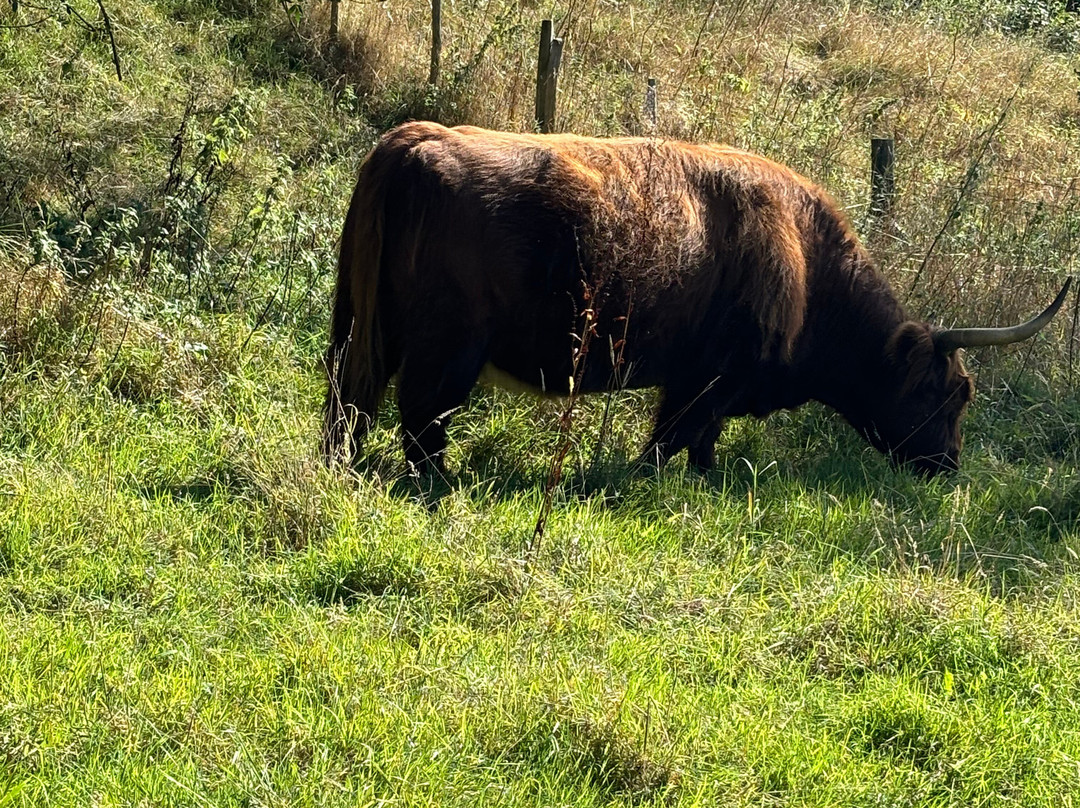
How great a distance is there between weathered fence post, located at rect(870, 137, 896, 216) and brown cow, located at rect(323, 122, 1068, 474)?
70.7 inches

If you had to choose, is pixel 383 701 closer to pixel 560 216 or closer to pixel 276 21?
pixel 560 216

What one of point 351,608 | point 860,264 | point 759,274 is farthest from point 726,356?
point 351,608

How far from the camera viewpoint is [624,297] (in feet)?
19.6

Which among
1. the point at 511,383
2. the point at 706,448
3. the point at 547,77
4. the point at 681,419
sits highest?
the point at 547,77

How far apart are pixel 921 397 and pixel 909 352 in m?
0.27

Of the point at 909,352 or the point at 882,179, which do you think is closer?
the point at 909,352

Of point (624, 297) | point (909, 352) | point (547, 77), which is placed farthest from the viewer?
point (547, 77)

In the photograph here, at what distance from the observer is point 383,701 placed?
3.73 m

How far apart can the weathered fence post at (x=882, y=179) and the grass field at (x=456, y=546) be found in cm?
15

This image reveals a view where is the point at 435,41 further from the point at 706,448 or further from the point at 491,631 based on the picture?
the point at 491,631

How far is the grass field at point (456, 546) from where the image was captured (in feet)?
11.8

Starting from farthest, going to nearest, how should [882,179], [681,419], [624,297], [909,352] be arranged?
[882,179], [909,352], [681,419], [624,297]

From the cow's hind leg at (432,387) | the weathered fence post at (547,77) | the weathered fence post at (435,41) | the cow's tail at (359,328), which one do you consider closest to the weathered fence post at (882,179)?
the weathered fence post at (547,77)

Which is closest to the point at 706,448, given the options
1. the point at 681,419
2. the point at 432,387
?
the point at 681,419
